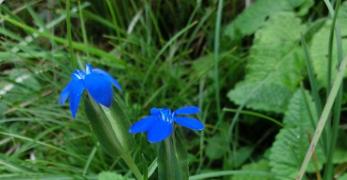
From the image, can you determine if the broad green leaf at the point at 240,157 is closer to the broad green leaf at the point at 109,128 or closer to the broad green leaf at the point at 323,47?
the broad green leaf at the point at 323,47

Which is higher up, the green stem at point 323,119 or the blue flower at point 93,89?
the blue flower at point 93,89

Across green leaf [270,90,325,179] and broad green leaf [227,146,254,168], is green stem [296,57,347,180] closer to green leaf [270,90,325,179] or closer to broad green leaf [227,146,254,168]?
green leaf [270,90,325,179]

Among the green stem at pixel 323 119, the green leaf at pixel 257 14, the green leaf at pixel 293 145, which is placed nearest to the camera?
the green stem at pixel 323 119

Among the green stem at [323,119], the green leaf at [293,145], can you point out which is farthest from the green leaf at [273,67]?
the green stem at [323,119]

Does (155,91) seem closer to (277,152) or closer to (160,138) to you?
(277,152)

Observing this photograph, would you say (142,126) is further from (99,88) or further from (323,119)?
(323,119)
